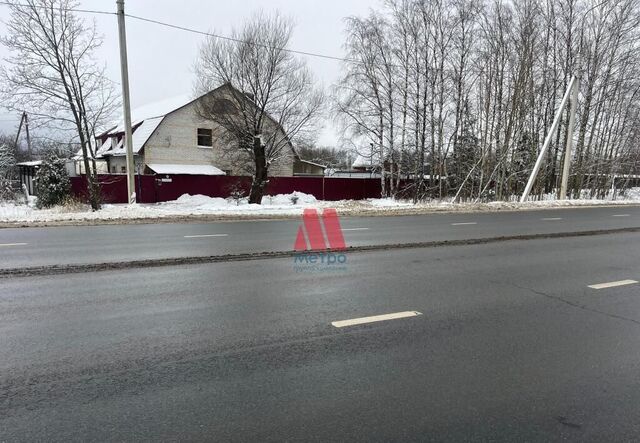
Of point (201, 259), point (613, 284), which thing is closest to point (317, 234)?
point (201, 259)

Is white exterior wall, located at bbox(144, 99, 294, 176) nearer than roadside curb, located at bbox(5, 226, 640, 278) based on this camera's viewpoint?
No

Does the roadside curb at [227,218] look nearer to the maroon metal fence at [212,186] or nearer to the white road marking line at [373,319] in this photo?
the maroon metal fence at [212,186]

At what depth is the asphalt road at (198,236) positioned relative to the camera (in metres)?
9.41

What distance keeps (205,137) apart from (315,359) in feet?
123

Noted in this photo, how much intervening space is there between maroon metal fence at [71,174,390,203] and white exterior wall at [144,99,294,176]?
352cm

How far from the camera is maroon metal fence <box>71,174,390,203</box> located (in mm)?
27578

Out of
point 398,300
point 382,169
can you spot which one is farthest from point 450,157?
point 398,300

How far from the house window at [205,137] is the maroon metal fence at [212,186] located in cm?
900

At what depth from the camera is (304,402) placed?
11.0 feet

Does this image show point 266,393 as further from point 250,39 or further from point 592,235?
point 250,39

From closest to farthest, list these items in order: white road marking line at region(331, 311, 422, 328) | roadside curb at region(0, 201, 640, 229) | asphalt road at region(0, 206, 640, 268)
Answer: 1. white road marking line at region(331, 311, 422, 328)
2. asphalt road at region(0, 206, 640, 268)
3. roadside curb at region(0, 201, 640, 229)

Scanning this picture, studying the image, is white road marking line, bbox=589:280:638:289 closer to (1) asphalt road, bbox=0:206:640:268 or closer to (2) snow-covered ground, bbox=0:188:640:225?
(1) asphalt road, bbox=0:206:640:268

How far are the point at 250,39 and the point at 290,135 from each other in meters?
5.85

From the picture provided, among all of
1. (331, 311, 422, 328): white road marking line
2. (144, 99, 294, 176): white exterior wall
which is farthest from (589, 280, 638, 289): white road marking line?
(144, 99, 294, 176): white exterior wall
